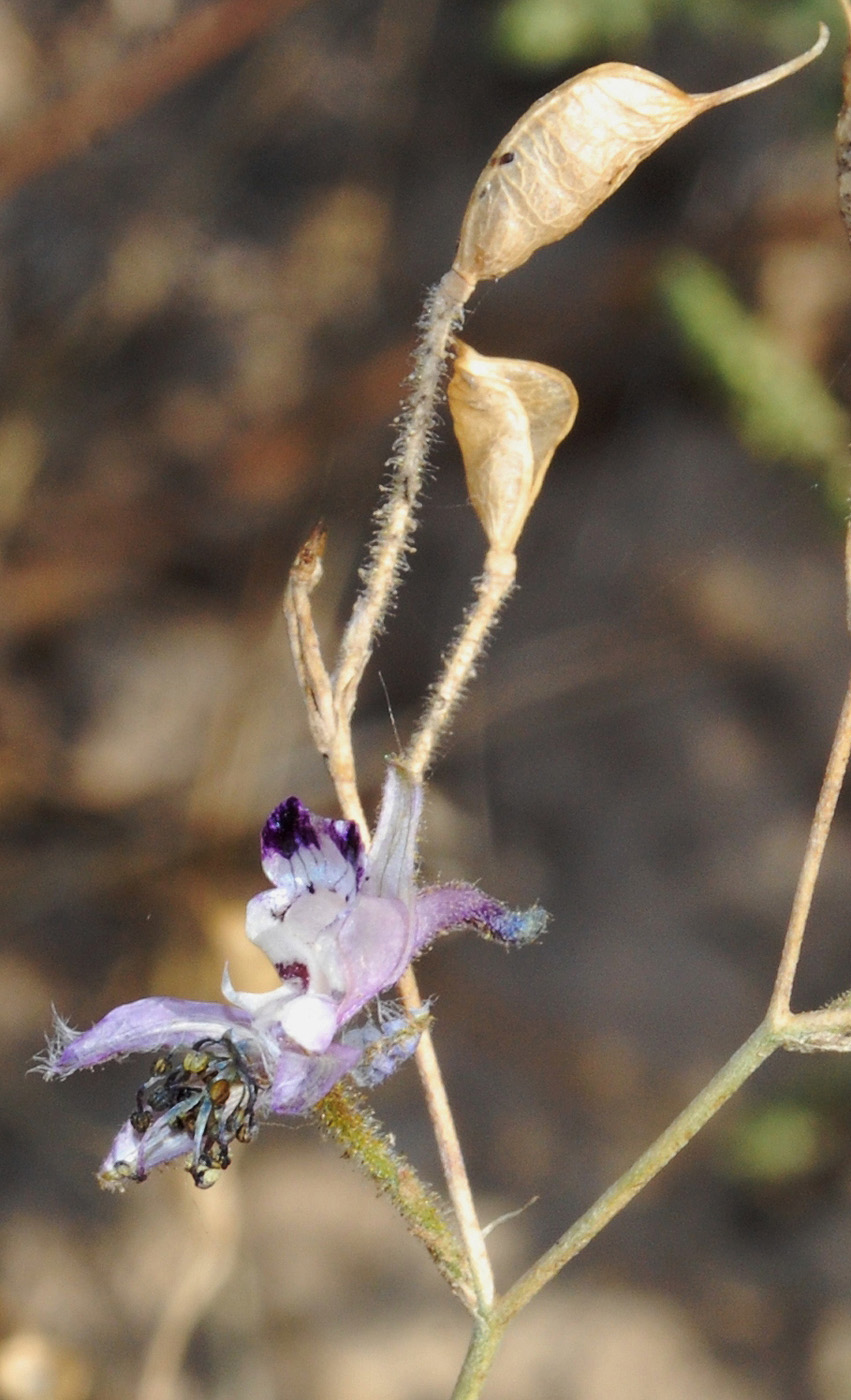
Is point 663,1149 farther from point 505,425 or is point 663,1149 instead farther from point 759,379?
point 759,379

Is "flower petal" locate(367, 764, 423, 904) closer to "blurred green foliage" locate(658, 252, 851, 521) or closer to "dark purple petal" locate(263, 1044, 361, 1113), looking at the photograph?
"dark purple petal" locate(263, 1044, 361, 1113)

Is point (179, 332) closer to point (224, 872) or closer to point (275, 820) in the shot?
point (224, 872)

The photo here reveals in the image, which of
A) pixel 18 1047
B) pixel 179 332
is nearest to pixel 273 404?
pixel 179 332

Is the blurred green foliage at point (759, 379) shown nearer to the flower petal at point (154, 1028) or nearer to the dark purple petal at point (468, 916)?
the dark purple petal at point (468, 916)

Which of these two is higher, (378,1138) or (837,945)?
(378,1138)

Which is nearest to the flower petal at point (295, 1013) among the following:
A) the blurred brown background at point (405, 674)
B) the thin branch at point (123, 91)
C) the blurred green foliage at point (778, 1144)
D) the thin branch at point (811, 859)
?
the thin branch at point (811, 859)

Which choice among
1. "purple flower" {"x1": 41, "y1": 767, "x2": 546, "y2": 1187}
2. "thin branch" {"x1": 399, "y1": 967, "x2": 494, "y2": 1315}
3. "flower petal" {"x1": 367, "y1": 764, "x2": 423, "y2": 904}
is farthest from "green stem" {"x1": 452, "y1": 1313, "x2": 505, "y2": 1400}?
"flower petal" {"x1": 367, "y1": 764, "x2": 423, "y2": 904}

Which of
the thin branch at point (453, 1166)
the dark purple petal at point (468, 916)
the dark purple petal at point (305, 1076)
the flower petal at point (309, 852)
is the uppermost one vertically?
the flower petal at point (309, 852)

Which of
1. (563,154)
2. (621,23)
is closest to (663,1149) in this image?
(563,154)
